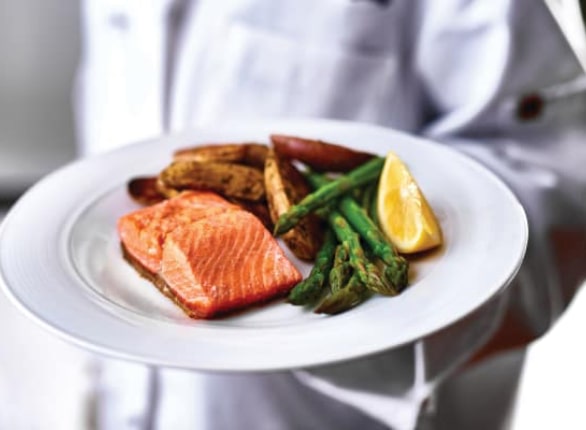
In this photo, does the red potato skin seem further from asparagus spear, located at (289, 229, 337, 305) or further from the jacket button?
the jacket button

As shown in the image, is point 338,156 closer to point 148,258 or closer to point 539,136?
point 148,258

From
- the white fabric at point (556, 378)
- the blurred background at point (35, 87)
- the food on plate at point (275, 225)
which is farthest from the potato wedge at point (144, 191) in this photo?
the blurred background at point (35, 87)

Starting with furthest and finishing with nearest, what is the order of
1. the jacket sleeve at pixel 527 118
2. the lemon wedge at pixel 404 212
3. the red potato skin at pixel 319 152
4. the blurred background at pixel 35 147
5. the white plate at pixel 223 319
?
the blurred background at pixel 35 147, the jacket sleeve at pixel 527 118, the red potato skin at pixel 319 152, the lemon wedge at pixel 404 212, the white plate at pixel 223 319

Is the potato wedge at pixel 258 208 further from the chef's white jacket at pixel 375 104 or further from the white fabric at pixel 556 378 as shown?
the white fabric at pixel 556 378

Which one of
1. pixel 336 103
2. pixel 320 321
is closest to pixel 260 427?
pixel 336 103

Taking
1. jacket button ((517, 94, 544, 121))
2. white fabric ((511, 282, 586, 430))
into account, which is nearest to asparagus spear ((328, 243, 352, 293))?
jacket button ((517, 94, 544, 121))

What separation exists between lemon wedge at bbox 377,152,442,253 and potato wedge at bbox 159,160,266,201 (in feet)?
0.40

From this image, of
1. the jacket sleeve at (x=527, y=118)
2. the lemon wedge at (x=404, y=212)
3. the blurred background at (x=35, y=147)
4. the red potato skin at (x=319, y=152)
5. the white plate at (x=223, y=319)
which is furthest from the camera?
the blurred background at (x=35, y=147)

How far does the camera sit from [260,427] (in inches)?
45.6

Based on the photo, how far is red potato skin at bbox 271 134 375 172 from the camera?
0.84m

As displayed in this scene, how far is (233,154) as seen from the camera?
2.83 ft

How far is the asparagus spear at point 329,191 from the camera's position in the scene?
0.75 meters

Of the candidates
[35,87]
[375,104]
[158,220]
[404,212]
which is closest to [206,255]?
[158,220]

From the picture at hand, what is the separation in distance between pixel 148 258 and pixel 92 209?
130 millimetres
